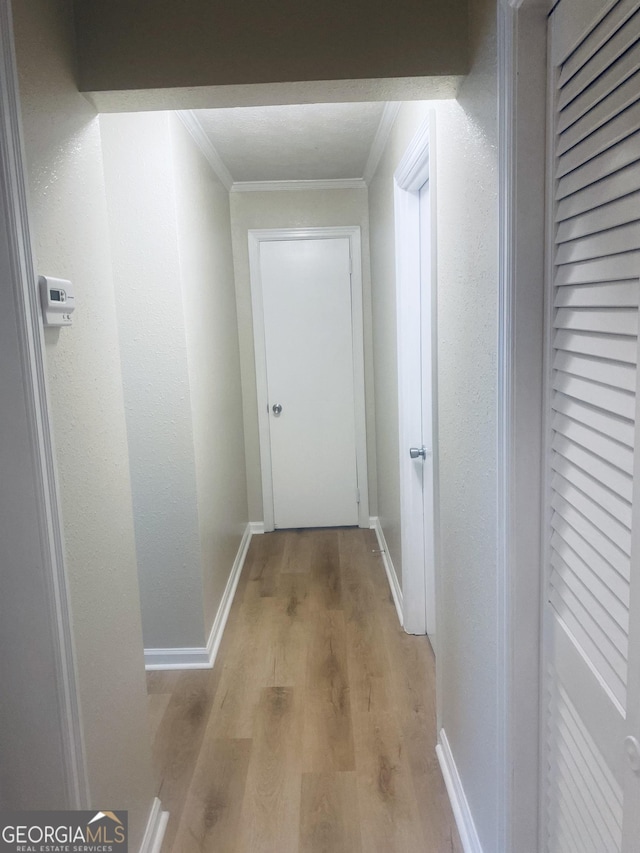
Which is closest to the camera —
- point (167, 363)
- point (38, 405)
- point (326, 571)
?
point (38, 405)

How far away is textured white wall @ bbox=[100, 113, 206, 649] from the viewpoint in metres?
2.37

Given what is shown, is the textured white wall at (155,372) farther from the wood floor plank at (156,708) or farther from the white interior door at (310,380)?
the white interior door at (310,380)

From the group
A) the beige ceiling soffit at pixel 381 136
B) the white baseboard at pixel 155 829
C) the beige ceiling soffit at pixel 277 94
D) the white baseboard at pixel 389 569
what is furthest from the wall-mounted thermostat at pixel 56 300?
the white baseboard at pixel 389 569

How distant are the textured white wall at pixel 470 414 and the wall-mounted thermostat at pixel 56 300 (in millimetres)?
853

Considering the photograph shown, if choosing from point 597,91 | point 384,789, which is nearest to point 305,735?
point 384,789

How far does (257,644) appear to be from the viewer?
9.46ft

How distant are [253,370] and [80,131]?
2.81m

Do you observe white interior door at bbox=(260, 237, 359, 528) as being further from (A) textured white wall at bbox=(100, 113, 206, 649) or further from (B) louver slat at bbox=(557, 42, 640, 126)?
(B) louver slat at bbox=(557, 42, 640, 126)

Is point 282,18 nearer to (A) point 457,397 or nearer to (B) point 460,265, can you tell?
(B) point 460,265

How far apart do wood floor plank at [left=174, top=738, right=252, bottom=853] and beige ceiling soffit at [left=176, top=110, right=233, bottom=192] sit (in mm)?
2357

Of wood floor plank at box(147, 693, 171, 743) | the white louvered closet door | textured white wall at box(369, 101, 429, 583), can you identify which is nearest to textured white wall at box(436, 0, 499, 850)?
the white louvered closet door

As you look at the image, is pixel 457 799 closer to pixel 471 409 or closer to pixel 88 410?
pixel 471 409

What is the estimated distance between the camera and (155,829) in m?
1.78

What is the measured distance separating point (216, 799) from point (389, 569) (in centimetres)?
175
